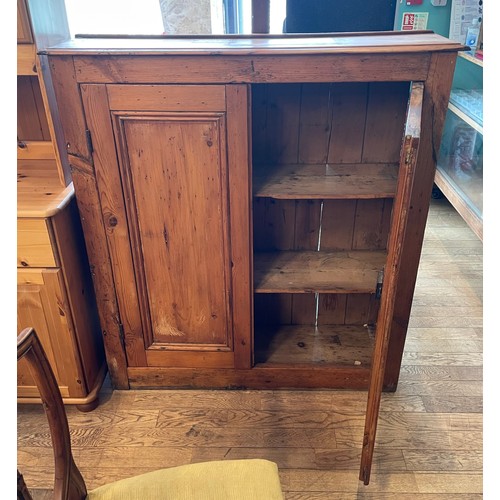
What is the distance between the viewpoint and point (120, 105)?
1.47 meters

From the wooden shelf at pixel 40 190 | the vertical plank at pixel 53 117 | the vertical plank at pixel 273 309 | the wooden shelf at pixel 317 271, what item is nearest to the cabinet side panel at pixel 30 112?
the wooden shelf at pixel 40 190

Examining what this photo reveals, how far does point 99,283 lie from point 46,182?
1.34 feet

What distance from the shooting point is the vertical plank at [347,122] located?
171 centimetres

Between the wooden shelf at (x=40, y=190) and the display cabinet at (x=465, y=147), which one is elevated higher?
the wooden shelf at (x=40, y=190)

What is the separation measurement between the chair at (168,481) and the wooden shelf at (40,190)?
79 cm

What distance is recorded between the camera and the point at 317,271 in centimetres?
187

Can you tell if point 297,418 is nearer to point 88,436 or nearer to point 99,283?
point 88,436

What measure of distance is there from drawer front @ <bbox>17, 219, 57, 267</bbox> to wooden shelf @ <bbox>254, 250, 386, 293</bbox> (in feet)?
2.41

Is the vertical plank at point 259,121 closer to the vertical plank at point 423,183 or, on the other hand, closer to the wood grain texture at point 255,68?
the wood grain texture at point 255,68

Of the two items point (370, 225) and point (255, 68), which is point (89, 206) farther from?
point (370, 225)

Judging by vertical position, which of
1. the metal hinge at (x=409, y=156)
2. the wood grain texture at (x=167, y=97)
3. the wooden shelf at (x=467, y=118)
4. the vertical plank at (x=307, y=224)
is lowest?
the vertical plank at (x=307, y=224)

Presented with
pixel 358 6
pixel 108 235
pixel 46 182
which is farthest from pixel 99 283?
pixel 358 6

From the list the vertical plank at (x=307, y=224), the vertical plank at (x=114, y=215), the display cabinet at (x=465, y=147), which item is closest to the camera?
the vertical plank at (x=114, y=215)

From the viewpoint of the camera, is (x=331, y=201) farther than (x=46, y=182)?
Yes
